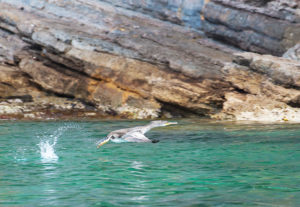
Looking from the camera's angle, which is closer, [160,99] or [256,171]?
[256,171]

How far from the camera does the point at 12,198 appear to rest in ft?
20.8

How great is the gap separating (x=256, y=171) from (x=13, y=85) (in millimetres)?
19877

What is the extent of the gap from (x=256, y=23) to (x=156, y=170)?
19.4 meters

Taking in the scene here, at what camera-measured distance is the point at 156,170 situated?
338 inches

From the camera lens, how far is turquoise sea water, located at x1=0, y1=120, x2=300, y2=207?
627cm

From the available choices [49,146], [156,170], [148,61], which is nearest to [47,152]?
[49,146]

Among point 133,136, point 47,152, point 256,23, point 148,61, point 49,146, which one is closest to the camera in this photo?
point 133,136

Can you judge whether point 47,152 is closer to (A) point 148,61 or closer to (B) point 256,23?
(A) point 148,61

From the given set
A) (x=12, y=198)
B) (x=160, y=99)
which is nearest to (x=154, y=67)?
(x=160, y=99)

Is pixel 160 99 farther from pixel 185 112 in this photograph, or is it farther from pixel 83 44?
pixel 83 44

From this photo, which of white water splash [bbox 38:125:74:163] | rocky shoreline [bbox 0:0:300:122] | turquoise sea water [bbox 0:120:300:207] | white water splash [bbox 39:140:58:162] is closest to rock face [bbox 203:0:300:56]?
rocky shoreline [bbox 0:0:300:122]

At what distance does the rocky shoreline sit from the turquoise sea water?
7.25 m

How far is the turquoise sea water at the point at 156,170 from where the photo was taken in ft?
20.6

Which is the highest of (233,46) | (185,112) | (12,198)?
(233,46)
